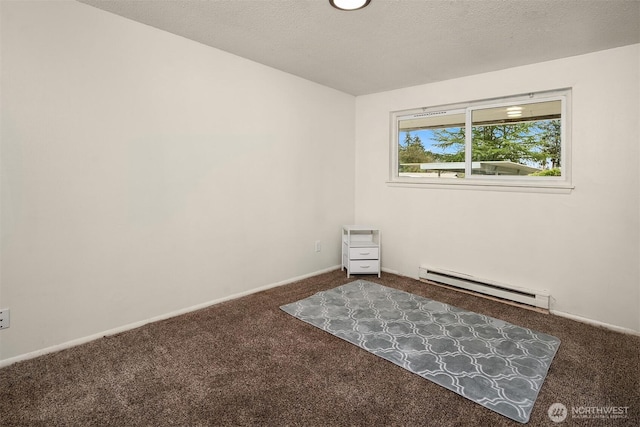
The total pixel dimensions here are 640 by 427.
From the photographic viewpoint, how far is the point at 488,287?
3.40 m

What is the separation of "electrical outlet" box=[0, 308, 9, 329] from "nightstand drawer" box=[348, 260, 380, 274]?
3.00 m

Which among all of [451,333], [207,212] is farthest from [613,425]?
[207,212]

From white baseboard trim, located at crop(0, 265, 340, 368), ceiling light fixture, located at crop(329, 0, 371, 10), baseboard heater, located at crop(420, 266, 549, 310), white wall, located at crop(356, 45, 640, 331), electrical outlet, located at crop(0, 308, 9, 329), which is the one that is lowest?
white baseboard trim, located at crop(0, 265, 340, 368)

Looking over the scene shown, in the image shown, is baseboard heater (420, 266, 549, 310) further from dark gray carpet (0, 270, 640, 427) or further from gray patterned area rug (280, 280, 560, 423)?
gray patterned area rug (280, 280, 560, 423)

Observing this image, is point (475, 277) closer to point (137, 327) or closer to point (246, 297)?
point (246, 297)

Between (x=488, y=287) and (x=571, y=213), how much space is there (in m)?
1.02

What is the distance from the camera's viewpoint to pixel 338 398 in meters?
1.80

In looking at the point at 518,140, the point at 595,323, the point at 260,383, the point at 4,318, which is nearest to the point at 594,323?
the point at 595,323

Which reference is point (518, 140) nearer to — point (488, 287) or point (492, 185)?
point (492, 185)

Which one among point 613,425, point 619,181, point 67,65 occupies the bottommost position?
point 613,425

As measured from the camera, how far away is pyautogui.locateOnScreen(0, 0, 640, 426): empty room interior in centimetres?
193

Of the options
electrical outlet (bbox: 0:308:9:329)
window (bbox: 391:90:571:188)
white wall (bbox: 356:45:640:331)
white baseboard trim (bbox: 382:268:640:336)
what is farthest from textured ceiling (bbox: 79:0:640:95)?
white baseboard trim (bbox: 382:268:640:336)

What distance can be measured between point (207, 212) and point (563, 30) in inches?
124

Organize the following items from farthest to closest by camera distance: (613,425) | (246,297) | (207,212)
Result: (246,297), (207,212), (613,425)
